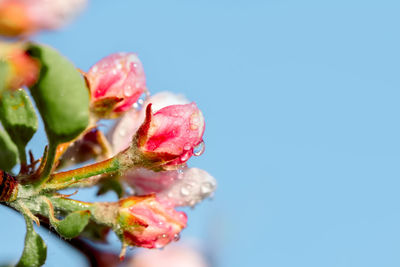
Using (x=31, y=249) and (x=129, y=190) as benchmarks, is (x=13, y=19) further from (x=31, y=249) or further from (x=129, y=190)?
(x=129, y=190)

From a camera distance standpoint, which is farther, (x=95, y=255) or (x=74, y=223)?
(x=95, y=255)

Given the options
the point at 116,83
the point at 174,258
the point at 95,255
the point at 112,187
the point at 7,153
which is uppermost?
the point at 116,83

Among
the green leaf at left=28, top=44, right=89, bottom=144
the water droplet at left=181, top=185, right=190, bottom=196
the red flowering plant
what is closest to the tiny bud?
the red flowering plant

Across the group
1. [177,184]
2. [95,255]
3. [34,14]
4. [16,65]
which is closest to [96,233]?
[95,255]

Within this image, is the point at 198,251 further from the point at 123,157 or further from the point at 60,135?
the point at 60,135

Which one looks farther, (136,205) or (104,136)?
(104,136)

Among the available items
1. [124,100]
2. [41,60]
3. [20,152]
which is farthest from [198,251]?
[41,60]
